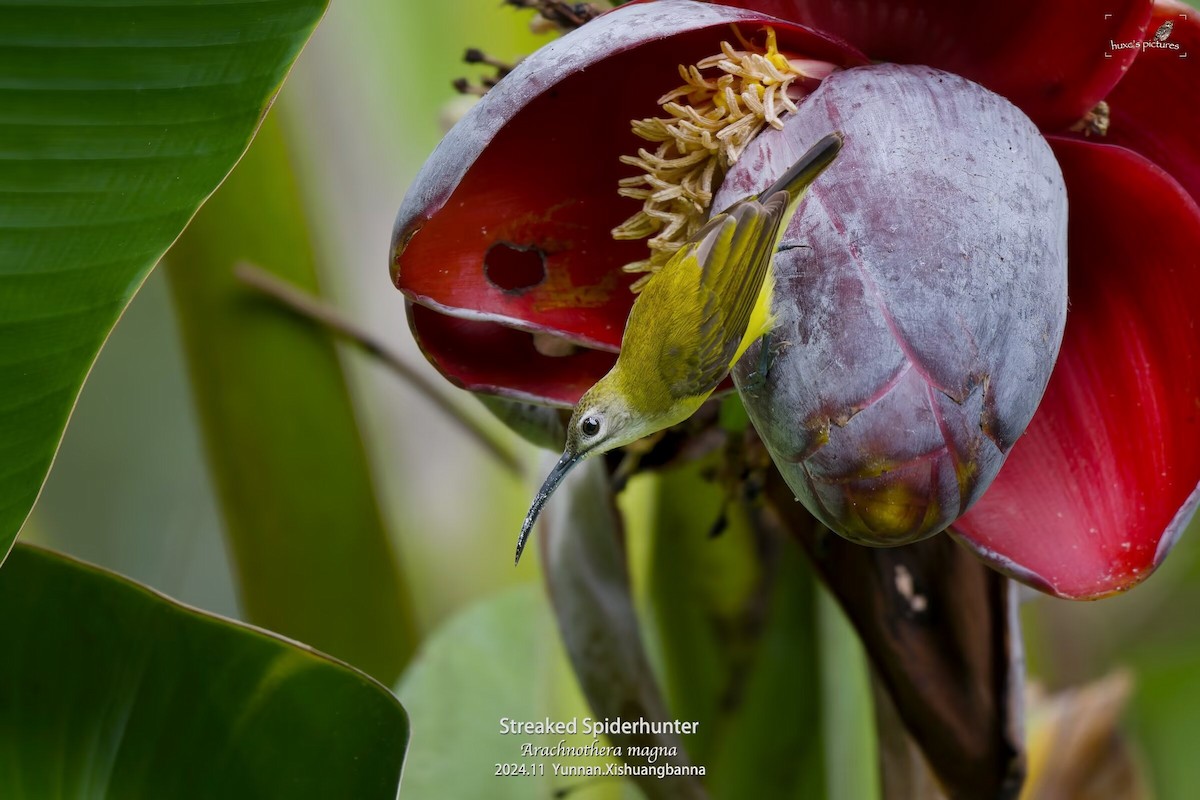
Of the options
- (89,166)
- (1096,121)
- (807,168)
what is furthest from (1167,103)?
(89,166)

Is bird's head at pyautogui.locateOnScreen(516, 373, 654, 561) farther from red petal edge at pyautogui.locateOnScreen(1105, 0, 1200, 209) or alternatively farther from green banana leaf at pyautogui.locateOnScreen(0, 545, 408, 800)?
red petal edge at pyautogui.locateOnScreen(1105, 0, 1200, 209)

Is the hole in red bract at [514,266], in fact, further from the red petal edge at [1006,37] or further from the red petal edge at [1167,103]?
the red petal edge at [1167,103]

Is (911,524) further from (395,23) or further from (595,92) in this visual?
(395,23)

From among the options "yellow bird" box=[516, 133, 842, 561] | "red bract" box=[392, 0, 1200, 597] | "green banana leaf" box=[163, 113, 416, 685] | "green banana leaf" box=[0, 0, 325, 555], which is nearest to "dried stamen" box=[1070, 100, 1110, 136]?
"red bract" box=[392, 0, 1200, 597]

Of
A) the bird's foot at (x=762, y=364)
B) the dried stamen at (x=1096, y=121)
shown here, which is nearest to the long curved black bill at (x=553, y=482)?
the bird's foot at (x=762, y=364)

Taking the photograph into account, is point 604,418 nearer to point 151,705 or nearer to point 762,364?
point 762,364

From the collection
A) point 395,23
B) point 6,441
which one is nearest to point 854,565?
point 6,441
